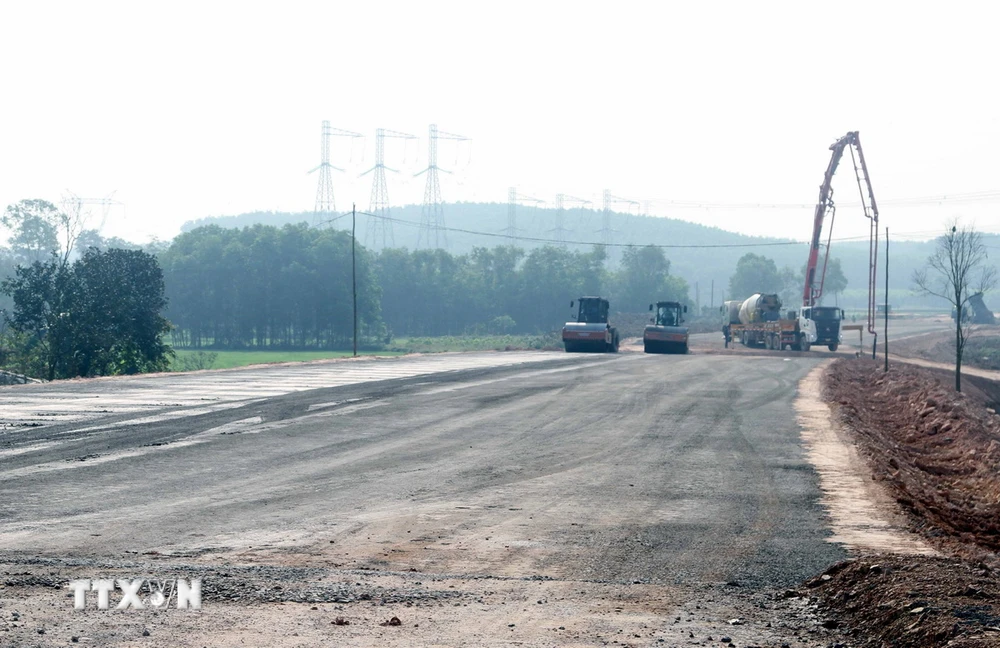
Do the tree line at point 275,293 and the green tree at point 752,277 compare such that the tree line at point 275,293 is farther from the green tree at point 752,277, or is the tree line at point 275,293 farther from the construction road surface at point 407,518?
the construction road surface at point 407,518

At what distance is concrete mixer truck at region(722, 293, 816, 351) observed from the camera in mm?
60906

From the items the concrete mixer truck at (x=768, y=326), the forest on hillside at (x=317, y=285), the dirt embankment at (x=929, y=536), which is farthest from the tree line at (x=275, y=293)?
the dirt embankment at (x=929, y=536)

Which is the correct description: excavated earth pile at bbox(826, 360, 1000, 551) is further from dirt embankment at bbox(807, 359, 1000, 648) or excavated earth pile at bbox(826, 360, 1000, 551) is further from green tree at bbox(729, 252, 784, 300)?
green tree at bbox(729, 252, 784, 300)

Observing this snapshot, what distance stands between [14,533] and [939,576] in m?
7.86

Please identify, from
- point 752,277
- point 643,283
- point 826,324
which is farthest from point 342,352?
point 752,277

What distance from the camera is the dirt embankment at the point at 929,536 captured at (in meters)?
6.19

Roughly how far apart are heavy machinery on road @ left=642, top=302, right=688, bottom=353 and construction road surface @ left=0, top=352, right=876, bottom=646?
3280 centimetres

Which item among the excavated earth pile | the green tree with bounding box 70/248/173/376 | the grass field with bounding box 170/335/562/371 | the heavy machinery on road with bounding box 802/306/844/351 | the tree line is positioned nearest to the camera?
the excavated earth pile

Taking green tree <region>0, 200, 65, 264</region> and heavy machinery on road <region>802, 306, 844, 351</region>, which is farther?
green tree <region>0, 200, 65, 264</region>

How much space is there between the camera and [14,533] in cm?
893

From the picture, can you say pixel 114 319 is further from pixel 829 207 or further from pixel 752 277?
pixel 752 277

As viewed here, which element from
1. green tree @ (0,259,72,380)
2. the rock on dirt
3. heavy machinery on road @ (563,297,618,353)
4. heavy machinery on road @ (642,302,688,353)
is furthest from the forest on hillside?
the rock on dirt

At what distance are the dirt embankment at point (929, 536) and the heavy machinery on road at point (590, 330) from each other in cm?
2645

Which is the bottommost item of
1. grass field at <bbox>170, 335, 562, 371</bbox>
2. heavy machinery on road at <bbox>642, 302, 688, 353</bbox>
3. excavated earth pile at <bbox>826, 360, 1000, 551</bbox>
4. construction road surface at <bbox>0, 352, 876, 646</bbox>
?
grass field at <bbox>170, 335, 562, 371</bbox>
